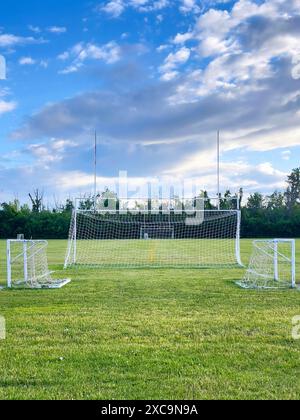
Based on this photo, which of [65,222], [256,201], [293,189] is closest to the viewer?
[65,222]

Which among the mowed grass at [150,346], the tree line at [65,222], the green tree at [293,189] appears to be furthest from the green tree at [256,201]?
the mowed grass at [150,346]

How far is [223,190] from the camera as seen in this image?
4844 cm

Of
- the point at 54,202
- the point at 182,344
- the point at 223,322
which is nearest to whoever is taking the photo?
the point at 182,344

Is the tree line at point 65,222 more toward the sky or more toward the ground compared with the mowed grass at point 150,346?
more toward the sky

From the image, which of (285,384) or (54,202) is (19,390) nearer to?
(285,384)

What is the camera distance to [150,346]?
5.59 m

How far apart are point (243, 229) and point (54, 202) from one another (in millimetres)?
23234

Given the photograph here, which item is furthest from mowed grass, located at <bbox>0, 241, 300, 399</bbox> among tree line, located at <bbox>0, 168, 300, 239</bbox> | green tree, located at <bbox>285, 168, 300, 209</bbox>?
green tree, located at <bbox>285, 168, 300, 209</bbox>

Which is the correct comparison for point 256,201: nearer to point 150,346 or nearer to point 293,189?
point 293,189

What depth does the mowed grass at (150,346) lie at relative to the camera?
424 cm

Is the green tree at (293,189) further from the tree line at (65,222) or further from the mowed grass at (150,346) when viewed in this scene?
the mowed grass at (150,346)

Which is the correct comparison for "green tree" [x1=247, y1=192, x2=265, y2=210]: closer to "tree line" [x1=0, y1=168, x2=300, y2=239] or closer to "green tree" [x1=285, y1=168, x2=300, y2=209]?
"green tree" [x1=285, y1=168, x2=300, y2=209]

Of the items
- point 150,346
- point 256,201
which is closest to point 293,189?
point 256,201

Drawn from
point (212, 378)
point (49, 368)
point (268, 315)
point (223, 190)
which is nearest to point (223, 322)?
point (268, 315)
